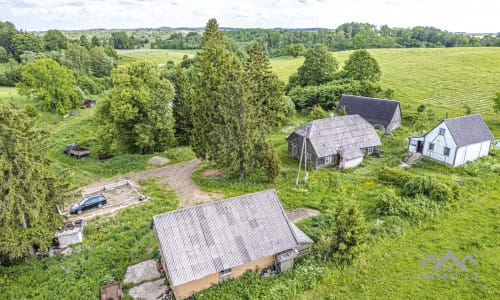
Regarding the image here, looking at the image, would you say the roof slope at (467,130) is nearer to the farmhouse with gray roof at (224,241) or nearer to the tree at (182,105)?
the farmhouse with gray roof at (224,241)

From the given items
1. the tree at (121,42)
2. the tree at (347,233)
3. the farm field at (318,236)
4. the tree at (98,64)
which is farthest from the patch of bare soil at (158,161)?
the tree at (121,42)

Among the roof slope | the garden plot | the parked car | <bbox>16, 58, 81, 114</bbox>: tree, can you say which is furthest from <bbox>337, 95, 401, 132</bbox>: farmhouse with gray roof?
<bbox>16, 58, 81, 114</bbox>: tree

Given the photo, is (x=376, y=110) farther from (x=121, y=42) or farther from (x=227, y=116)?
(x=121, y=42)

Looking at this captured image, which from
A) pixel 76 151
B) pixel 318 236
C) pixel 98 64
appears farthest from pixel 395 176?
pixel 98 64

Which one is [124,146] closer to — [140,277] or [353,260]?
[140,277]

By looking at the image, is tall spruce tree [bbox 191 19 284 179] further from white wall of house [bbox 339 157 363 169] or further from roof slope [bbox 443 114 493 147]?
roof slope [bbox 443 114 493 147]
